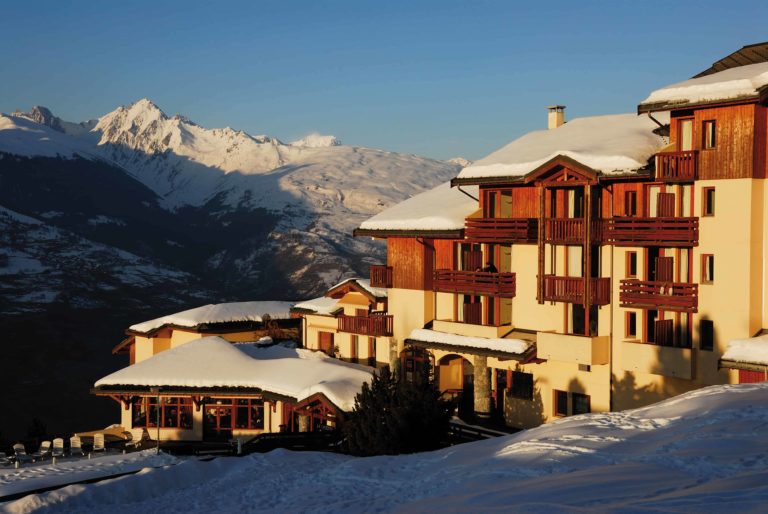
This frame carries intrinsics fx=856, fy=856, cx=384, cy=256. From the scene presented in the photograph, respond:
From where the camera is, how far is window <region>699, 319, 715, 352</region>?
29.4m

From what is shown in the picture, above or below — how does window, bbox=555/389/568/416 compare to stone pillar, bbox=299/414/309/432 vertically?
above

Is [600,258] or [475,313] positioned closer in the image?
[600,258]

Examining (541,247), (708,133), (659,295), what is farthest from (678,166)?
(541,247)

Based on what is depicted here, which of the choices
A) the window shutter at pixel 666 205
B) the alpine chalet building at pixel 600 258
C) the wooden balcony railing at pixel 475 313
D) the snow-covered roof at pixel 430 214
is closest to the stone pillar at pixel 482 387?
the alpine chalet building at pixel 600 258

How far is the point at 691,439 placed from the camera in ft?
63.3

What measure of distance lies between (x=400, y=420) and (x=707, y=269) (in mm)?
11758

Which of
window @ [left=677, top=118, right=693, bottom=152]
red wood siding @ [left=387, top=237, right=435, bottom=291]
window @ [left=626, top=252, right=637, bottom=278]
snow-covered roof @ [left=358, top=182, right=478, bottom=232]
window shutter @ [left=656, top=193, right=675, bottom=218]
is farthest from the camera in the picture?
red wood siding @ [left=387, top=237, right=435, bottom=291]

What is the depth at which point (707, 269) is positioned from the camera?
2947 centimetres

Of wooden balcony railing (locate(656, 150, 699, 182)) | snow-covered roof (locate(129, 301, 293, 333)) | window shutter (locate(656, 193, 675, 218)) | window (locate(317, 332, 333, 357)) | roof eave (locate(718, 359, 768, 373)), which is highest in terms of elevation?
wooden balcony railing (locate(656, 150, 699, 182))

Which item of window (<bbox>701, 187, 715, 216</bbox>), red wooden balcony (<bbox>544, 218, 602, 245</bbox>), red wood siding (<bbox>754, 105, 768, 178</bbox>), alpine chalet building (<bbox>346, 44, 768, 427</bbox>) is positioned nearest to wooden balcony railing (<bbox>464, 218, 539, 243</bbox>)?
alpine chalet building (<bbox>346, 44, 768, 427</bbox>)

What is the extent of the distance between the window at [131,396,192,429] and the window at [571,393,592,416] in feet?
66.4

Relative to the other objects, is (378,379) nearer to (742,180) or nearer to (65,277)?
(742,180)

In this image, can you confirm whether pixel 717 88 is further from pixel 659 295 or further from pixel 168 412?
pixel 168 412

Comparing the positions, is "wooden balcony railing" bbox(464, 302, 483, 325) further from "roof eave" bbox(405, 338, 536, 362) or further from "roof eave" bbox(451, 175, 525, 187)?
"roof eave" bbox(451, 175, 525, 187)
